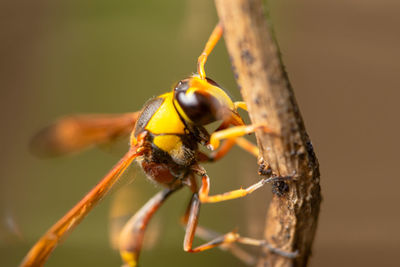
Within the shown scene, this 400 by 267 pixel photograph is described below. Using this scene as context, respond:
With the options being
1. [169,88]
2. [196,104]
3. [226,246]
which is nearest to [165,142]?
[196,104]

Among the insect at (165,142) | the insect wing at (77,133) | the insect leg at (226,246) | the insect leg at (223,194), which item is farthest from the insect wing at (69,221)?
the insect leg at (226,246)

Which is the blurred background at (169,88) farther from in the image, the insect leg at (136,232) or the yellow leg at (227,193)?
the yellow leg at (227,193)

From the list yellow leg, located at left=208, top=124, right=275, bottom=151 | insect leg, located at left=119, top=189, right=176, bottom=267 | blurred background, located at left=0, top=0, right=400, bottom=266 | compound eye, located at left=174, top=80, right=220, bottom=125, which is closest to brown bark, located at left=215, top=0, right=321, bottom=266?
yellow leg, located at left=208, top=124, right=275, bottom=151

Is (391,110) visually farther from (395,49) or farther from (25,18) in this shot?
(25,18)

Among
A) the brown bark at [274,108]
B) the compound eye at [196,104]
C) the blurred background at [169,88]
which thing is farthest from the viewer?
the blurred background at [169,88]

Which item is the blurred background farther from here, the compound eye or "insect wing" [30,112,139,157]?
the compound eye

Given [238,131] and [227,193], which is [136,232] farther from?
[238,131]

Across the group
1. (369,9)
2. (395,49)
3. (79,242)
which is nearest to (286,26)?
(369,9)
